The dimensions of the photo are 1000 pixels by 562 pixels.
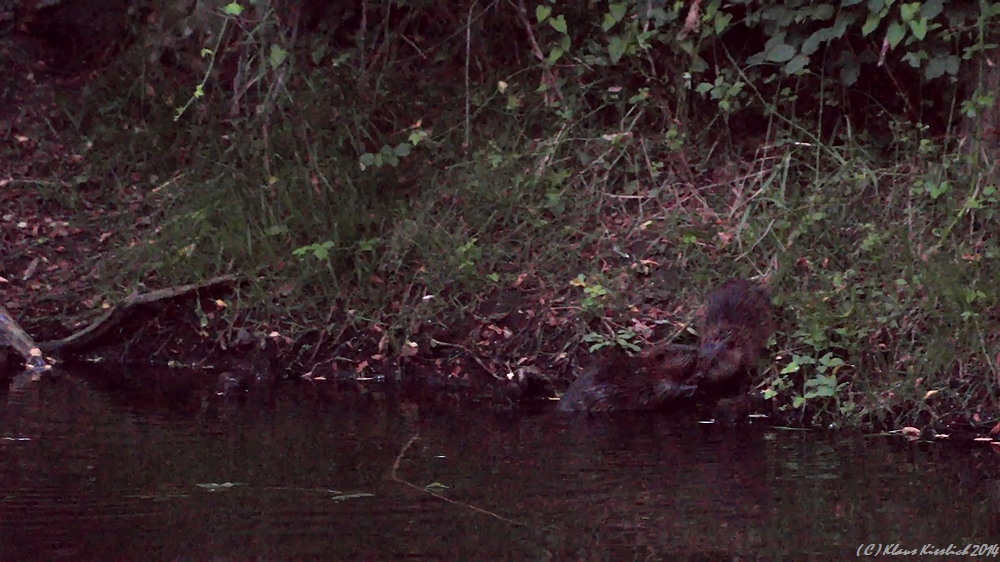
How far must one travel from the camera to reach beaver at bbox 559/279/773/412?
13.3 ft

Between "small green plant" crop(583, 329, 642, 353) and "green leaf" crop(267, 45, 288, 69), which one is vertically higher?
"green leaf" crop(267, 45, 288, 69)

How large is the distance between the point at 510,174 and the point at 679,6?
3.25 feet

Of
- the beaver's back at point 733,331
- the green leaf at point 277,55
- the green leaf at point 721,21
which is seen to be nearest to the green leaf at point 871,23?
the green leaf at point 721,21

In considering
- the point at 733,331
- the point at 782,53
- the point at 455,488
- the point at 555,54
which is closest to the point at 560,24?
the point at 555,54

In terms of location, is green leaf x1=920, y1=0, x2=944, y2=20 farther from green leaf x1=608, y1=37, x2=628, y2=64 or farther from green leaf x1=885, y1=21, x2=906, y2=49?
green leaf x1=608, y1=37, x2=628, y2=64

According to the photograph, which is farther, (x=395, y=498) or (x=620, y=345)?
(x=620, y=345)

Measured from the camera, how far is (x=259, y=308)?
508 cm

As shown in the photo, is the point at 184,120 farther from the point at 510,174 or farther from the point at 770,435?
the point at 770,435

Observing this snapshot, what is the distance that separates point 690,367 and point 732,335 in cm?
18

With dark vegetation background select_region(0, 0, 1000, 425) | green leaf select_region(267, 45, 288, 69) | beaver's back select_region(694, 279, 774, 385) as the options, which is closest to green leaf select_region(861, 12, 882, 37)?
dark vegetation background select_region(0, 0, 1000, 425)

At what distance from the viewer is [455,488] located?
3018mm

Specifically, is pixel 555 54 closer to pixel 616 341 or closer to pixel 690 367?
pixel 616 341

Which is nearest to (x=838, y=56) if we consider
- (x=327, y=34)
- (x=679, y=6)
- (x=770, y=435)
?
(x=679, y=6)

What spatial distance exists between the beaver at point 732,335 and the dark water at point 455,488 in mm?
344
